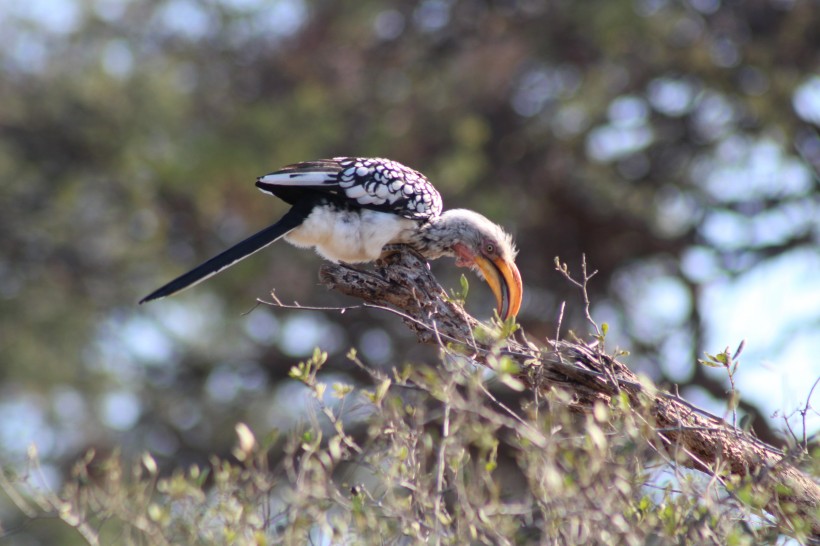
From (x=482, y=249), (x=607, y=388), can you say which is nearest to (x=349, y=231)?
(x=482, y=249)

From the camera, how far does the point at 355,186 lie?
4777 millimetres

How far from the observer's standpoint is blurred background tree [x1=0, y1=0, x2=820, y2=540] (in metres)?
9.05

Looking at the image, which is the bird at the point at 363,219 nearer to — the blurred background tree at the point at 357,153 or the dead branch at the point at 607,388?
the dead branch at the point at 607,388

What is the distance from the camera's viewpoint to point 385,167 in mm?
4957

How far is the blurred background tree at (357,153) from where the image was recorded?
905cm

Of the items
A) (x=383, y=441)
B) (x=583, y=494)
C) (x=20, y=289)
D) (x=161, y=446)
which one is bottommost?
(x=161, y=446)

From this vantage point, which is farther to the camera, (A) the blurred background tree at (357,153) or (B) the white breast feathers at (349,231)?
(A) the blurred background tree at (357,153)

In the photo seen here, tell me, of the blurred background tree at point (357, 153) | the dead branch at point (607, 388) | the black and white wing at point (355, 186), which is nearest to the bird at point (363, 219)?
the black and white wing at point (355, 186)

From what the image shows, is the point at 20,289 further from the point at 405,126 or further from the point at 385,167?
the point at 385,167

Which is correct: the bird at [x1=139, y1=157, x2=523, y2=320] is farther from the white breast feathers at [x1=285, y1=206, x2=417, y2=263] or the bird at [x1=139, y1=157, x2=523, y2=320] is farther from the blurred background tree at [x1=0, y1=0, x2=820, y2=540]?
the blurred background tree at [x1=0, y1=0, x2=820, y2=540]

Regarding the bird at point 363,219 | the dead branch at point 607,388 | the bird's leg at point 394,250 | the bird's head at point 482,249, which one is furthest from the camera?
the bird's head at point 482,249

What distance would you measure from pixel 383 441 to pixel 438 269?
19.1ft

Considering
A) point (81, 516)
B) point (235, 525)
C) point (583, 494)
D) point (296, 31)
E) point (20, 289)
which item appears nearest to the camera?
point (583, 494)

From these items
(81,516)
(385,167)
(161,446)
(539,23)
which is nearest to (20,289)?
(161,446)
